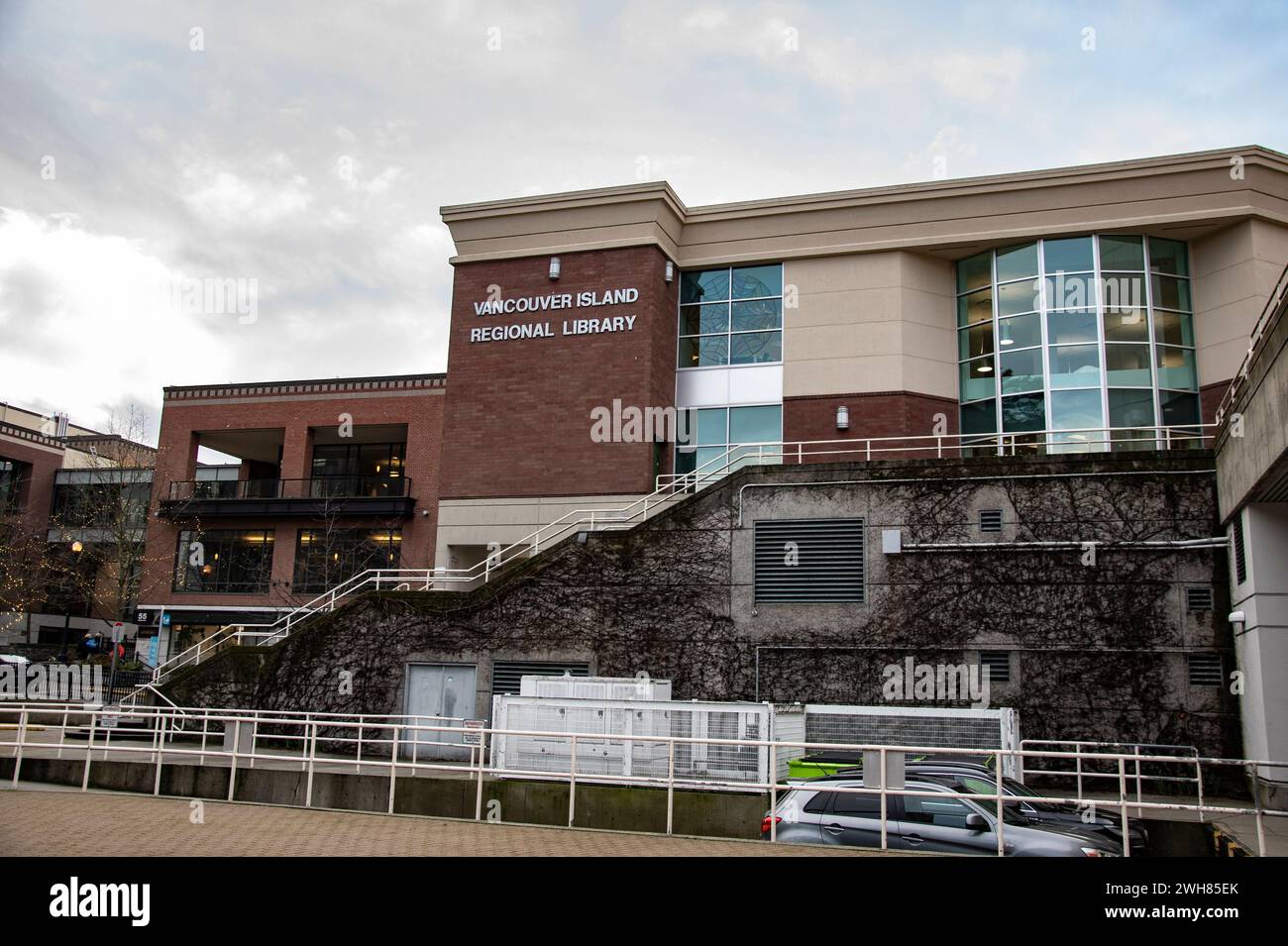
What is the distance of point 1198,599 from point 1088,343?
9.17 metres

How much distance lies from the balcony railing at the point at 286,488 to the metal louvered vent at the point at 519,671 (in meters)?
17.4

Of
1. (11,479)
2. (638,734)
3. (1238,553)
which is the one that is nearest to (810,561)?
(638,734)

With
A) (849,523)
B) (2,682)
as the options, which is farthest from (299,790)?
(2,682)

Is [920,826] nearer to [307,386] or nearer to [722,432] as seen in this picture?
[722,432]

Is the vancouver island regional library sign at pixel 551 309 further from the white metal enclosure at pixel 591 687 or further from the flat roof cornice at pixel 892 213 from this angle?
the white metal enclosure at pixel 591 687

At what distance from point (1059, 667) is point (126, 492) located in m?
44.4

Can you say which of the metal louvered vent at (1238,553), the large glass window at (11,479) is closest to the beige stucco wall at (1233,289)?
the metal louvered vent at (1238,553)

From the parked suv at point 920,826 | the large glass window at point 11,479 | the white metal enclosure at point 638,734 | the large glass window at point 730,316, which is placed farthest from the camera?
the large glass window at point 11,479

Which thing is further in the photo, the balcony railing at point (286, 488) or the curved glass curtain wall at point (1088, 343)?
the balcony railing at point (286, 488)

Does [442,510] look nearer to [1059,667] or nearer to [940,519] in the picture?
[940,519]

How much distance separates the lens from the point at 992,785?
14117 mm

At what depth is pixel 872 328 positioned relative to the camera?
30.5 m

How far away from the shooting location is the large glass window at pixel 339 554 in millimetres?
39250

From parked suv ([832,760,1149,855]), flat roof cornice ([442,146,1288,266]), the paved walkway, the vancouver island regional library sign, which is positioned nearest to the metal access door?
the paved walkway
